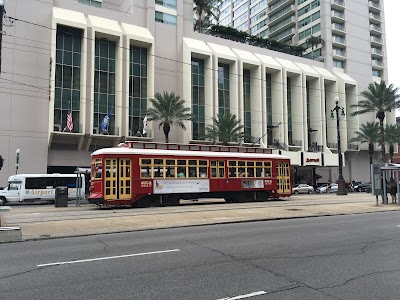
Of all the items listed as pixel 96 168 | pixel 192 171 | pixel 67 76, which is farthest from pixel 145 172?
pixel 67 76

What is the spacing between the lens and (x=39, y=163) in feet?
124

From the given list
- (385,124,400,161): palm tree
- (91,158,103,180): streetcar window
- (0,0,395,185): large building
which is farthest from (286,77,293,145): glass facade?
(91,158,103,180): streetcar window

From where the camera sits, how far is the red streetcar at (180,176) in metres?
20.0

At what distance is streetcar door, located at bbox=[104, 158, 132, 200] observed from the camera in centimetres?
1983

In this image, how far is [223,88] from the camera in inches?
1976

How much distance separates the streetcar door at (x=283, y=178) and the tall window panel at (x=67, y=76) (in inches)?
884

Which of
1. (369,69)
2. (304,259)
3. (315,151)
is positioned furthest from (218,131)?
(369,69)

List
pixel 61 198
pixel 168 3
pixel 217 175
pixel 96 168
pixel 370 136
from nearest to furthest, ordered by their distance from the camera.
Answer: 1. pixel 96 168
2. pixel 217 175
3. pixel 61 198
4. pixel 168 3
5. pixel 370 136

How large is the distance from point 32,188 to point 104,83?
52.2ft

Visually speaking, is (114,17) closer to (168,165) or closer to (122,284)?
(168,165)

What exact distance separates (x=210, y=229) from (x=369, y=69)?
223ft

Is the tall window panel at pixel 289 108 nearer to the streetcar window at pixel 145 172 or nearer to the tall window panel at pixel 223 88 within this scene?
the tall window panel at pixel 223 88

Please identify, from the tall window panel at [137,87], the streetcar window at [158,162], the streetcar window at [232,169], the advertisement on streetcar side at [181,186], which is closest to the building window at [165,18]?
the tall window panel at [137,87]

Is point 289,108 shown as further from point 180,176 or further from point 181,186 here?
point 181,186
